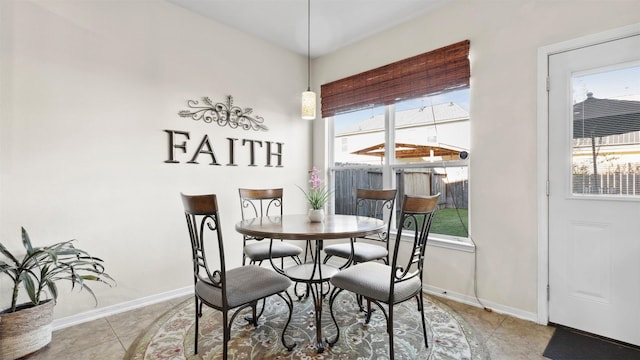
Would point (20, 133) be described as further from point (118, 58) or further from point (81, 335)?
point (81, 335)

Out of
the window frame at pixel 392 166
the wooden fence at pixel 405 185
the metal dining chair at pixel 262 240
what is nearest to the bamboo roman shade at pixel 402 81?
the window frame at pixel 392 166

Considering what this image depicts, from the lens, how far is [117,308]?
96.2 inches

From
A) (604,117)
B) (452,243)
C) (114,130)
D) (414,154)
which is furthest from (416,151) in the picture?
(114,130)

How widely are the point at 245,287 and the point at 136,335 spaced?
106 centimetres

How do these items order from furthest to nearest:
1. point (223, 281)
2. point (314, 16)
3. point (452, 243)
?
1. point (314, 16)
2. point (452, 243)
3. point (223, 281)

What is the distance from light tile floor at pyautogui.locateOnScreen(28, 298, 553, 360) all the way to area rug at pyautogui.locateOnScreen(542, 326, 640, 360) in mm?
59

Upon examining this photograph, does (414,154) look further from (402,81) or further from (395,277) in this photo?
(395,277)

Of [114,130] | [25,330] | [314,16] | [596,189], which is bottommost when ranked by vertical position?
[25,330]

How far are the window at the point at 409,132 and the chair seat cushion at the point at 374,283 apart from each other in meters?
1.20

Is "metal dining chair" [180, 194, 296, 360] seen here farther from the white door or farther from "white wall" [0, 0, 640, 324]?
the white door

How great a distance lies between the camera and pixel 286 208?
3758 millimetres

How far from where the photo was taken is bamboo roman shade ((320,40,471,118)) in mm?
2663

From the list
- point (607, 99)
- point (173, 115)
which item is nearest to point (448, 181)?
point (607, 99)

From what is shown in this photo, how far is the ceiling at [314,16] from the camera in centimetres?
278
